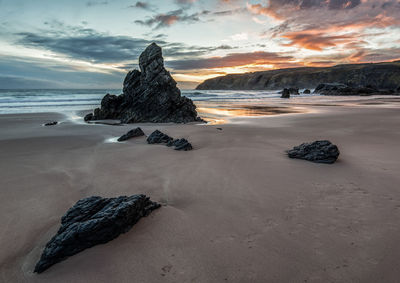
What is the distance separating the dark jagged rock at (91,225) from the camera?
2357mm

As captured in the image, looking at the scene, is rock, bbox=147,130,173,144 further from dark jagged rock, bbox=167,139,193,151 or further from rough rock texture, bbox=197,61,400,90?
rough rock texture, bbox=197,61,400,90

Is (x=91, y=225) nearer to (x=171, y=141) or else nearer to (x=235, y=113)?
(x=171, y=141)

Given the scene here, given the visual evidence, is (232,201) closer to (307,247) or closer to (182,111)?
(307,247)

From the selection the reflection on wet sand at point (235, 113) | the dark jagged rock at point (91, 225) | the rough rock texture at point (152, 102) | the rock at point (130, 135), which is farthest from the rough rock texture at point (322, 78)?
the dark jagged rock at point (91, 225)

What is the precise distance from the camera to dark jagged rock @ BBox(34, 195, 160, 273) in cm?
236

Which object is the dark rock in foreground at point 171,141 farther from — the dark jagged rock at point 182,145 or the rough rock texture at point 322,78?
the rough rock texture at point 322,78

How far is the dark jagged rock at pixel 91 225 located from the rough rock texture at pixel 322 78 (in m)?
91.6

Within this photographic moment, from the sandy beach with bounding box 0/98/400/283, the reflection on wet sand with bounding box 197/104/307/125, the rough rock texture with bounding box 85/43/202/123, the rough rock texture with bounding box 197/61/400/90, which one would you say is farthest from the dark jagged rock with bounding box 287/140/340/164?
the rough rock texture with bounding box 197/61/400/90

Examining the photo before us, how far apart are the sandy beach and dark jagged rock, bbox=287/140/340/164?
0.71ft

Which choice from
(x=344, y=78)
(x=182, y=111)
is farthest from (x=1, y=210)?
(x=344, y=78)

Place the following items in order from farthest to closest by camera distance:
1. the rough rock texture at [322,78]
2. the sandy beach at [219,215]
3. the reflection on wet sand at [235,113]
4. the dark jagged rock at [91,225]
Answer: the rough rock texture at [322,78], the reflection on wet sand at [235,113], the dark jagged rock at [91,225], the sandy beach at [219,215]

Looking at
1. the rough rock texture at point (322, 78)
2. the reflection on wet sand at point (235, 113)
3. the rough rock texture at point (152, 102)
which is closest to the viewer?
the rough rock texture at point (152, 102)

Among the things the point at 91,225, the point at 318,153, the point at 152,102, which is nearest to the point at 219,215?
the point at 91,225

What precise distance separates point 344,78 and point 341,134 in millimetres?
108744
